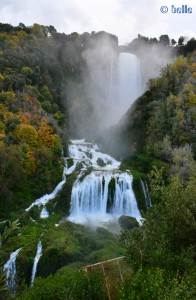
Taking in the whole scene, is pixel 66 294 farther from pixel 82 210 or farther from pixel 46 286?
pixel 82 210

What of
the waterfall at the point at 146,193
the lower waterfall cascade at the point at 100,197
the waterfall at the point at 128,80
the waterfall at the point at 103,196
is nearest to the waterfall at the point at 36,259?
the lower waterfall cascade at the point at 100,197

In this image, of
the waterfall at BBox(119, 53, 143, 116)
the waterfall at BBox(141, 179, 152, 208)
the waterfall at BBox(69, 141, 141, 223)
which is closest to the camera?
the waterfall at BBox(69, 141, 141, 223)

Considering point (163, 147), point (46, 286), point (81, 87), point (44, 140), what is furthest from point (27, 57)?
point (46, 286)

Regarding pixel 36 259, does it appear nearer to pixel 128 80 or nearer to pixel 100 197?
pixel 100 197

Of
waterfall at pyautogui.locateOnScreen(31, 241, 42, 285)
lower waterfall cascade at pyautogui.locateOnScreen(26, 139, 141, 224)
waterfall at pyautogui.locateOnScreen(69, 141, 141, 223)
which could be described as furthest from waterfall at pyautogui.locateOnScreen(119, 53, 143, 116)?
waterfall at pyautogui.locateOnScreen(31, 241, 42, 285)

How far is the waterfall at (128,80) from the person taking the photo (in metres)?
78.1

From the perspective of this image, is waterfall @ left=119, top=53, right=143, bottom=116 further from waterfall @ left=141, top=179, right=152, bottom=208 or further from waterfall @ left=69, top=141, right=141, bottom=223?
waterfall @ left=141, top=179, right=152, bottom=208

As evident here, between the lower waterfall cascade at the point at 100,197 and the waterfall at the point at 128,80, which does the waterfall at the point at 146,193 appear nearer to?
the lower waterfall cascade at the point at 100,197

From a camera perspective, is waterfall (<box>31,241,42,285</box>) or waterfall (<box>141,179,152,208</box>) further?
waterfall (<box>141,179,152,208</box>)

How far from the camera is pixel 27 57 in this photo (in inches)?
2576

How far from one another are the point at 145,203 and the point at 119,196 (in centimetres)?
346

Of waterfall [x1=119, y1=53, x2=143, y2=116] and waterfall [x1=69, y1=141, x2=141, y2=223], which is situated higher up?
waterfall [x1=119, y1=53, x2=143, y2=116]

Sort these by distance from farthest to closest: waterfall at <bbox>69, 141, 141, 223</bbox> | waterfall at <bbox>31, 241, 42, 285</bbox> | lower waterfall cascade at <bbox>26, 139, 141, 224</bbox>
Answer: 1. waterfall at <bbox>69, 141, 141, 223</bbox>
2. lower waterfall cascade at <bbox>26, 139, 141, 224</bbox>
3. waterfall at <bbox>31, 241, 42, 285</bbox>

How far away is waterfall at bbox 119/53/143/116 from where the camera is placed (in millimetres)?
78125
